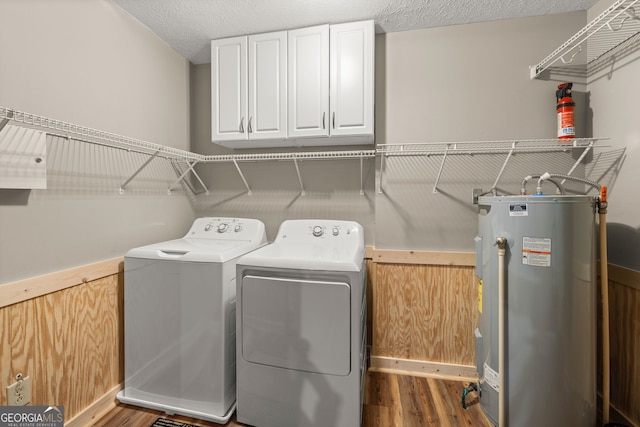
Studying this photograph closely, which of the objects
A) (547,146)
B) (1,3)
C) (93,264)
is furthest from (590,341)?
(1,3)

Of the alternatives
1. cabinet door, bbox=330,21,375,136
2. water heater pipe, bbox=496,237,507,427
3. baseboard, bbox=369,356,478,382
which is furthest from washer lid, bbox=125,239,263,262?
water heater pipe, bbox=496,237,507,427

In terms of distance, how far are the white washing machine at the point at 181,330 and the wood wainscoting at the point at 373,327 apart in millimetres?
123

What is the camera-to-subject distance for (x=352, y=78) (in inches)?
70.2

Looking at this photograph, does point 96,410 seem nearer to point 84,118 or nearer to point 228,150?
point 84,118

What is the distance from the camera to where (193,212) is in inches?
92.4

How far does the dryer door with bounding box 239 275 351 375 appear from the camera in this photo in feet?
4.27

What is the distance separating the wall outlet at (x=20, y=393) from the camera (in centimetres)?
113

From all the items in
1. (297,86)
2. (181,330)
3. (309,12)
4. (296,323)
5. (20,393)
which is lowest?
(20,393)

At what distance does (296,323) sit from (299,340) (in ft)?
0.28

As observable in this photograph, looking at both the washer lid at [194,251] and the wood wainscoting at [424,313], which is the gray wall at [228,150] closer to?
the wood wainscoting at [424,313]

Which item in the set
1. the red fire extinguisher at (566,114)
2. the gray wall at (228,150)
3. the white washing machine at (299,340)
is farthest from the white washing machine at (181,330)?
the red fire extinguisher at (566,114)

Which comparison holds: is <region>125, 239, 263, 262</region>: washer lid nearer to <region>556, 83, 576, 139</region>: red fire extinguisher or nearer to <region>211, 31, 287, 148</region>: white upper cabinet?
Result: <region>211, 31, 287, 148</region>: white upper cabinet

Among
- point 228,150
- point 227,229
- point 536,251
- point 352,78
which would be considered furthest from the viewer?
point 228,150

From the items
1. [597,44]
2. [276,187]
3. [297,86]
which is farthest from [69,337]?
[597,44]
